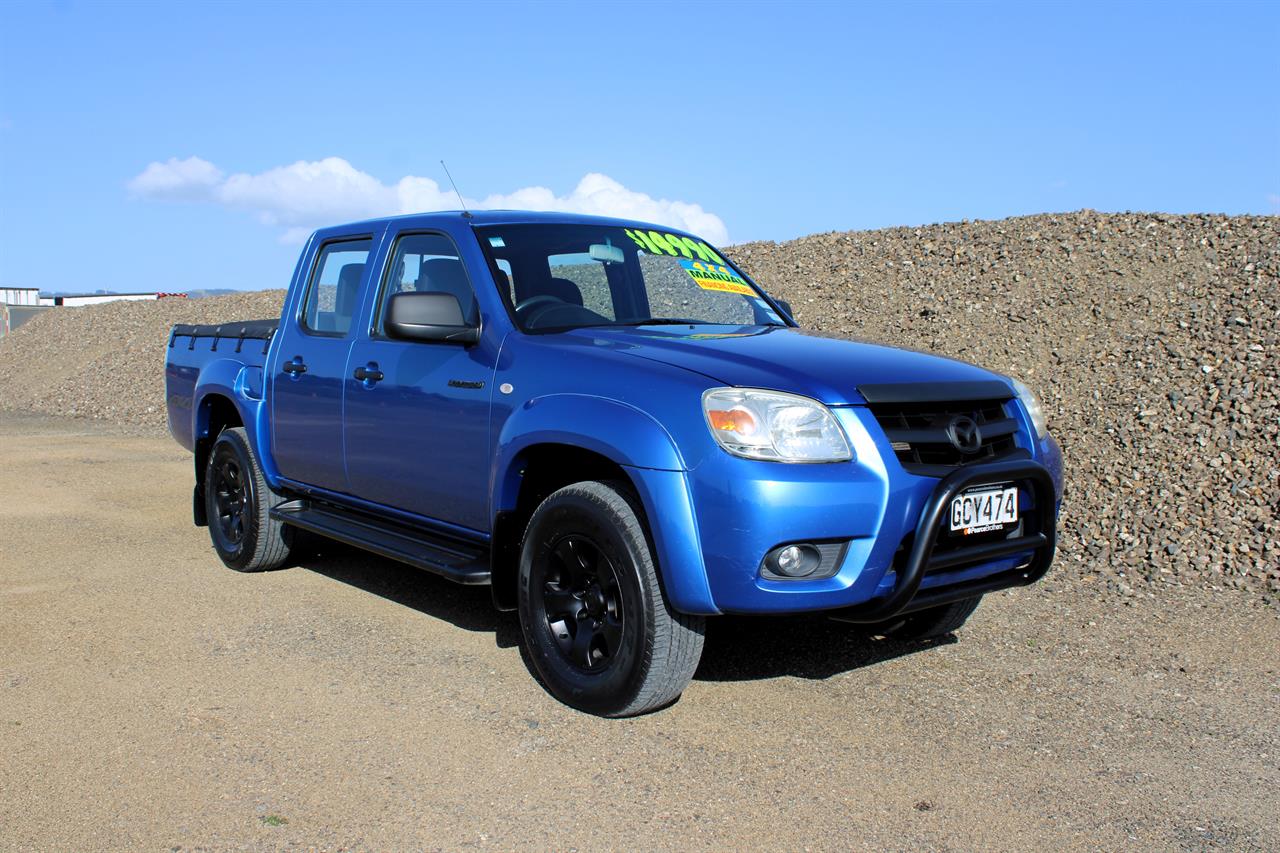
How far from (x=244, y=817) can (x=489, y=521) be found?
1.61 meters

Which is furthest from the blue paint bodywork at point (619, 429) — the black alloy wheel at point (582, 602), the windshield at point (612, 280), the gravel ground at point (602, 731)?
the gravel ground at point (602, 731)

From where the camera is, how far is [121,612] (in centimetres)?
582

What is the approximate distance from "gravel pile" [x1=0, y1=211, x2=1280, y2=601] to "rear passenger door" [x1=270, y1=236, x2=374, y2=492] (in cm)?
266

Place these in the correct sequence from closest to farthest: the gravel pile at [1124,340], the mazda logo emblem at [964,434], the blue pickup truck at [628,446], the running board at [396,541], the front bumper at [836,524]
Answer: the front bumper at [836,524] < the blue pickup truck at [628,446] < the mazda logo emblem at [964,434] < the running board at [396,541] < the gravel pile at [1124,340]

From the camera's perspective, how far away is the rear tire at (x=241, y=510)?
6.51 meters

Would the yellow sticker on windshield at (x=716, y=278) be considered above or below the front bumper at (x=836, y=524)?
A: above

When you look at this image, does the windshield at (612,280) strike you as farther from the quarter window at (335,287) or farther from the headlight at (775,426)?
the headlight at (775,426)

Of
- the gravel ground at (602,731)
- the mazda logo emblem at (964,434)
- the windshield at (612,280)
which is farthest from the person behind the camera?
the windshield at (612,280)

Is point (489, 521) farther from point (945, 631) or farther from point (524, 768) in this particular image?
point (945, 631)

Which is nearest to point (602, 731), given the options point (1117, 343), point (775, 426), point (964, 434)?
point (775, 426)

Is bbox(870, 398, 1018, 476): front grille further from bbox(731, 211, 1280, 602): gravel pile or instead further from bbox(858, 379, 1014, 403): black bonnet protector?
bbox(731, 211, 1280, 602): gravel pile

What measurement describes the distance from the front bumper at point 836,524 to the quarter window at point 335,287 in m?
2.75

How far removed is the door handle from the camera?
538cm

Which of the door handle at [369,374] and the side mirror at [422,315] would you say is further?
the door handle at [369,374]
